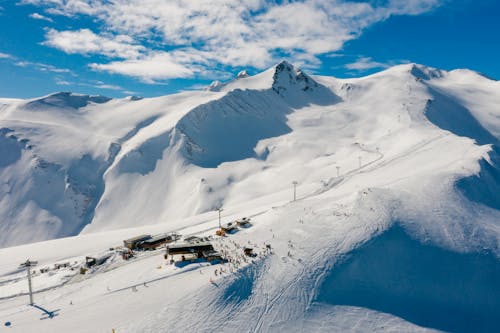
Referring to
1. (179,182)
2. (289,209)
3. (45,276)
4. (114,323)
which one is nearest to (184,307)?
(114,323)

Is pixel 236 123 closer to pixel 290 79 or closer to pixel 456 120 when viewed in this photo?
pixel 290 79

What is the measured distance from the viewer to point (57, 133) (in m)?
125

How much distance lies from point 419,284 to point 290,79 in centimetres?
14691

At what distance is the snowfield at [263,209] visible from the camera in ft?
63.7

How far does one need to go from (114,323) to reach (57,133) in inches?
4977

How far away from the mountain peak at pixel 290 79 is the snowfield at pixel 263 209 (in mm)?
7693

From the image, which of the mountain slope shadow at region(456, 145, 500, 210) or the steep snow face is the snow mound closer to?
the steep snow face

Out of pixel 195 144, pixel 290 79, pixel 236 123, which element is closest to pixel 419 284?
pixel 195 144

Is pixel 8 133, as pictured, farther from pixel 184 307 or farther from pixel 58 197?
pixel 184 307

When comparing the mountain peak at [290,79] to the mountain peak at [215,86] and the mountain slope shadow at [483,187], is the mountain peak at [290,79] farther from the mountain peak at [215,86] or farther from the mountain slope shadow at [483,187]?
the mountain slope shadow at [483,187]

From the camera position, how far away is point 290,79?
16025 cm

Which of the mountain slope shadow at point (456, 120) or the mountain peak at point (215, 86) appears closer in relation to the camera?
the mountain slope shadow at point (456, 120)

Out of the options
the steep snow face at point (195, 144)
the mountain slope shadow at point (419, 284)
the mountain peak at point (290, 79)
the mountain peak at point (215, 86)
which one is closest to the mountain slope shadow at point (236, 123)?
the steep snow face at point (195, 144)

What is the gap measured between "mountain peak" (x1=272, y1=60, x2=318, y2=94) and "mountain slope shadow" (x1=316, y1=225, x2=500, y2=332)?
136 meters
